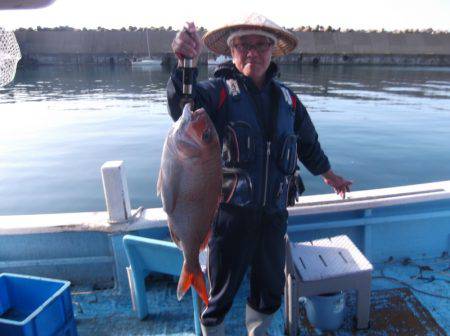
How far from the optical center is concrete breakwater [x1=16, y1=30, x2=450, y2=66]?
68938 millimetres

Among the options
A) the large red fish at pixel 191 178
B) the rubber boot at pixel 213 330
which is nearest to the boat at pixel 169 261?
the rubber boot at pixel 213 330

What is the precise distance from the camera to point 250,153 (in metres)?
2.56

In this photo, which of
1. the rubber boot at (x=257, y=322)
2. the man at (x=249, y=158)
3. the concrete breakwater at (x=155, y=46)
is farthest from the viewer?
the concrete breakwater at (x=155, y=46)

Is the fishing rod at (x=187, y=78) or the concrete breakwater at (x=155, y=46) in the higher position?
the concrete breakwater at (x=155, y=46)

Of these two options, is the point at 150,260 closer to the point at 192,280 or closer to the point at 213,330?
the point at 213,330

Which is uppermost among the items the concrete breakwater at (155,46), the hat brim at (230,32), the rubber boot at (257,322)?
the concrete breakwater at (155,46)

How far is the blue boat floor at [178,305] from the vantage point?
3.48 metres

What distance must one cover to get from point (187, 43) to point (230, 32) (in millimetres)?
730

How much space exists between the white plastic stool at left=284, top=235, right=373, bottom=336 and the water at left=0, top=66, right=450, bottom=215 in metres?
5.74

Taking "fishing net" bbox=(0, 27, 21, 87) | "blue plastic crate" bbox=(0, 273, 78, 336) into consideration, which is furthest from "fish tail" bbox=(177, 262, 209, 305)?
"fishing net" bbox=(0, 27, 21, 87)

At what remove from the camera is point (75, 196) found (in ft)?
30.9

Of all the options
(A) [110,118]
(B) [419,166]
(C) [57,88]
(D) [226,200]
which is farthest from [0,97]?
(D) [226,200]

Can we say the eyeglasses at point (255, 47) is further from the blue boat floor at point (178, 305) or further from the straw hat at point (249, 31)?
the blue boat floor at point (178, 305)

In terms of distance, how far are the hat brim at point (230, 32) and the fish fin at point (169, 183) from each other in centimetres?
110
